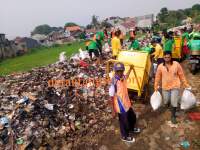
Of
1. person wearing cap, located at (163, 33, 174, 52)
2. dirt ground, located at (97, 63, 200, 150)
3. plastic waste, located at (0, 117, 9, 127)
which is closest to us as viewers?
dirt ground, located at (97, 63, 200, 150)

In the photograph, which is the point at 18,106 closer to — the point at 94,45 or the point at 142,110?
the point at 142,110

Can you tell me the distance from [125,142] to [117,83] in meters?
1.28

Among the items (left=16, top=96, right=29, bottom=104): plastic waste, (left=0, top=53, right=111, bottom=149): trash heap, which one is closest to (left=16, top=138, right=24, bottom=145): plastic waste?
(left=0, top=53, right=111, bottom=149): trash heap

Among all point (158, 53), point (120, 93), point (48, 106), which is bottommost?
point (48, 106)

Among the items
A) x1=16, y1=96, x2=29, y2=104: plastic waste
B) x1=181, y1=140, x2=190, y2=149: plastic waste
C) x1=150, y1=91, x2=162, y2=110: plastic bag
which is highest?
x1=150, y1=91, x2=162, y2=110: plastic bag

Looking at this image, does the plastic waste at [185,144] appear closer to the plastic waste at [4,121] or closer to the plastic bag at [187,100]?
the plastic bag at [187,100]

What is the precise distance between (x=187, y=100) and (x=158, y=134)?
3.30 ft

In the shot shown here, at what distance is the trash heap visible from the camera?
5742 mm

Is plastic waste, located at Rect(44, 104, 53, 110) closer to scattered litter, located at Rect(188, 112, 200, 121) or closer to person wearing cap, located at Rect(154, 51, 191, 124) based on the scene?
person wearing cap, located at Rect(154, 51, 191, 124)

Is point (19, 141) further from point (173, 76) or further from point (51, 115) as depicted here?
point (173, 76)

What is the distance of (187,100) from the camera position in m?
5.81

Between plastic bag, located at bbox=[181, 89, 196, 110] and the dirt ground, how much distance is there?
31 cm

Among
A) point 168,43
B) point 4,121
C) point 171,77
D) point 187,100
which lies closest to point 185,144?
point 187,100

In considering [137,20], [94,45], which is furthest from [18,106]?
[137,20]
